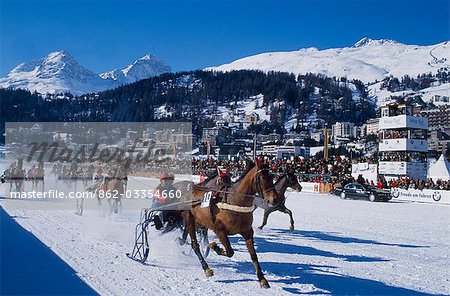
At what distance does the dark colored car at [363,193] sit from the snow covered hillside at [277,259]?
11863mm

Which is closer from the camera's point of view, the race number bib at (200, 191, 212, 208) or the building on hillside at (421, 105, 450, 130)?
the race number bib at (200, 191, 212, 208)

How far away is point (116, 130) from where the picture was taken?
14512cm

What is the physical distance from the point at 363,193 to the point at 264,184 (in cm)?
2371

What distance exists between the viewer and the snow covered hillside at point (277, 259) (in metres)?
7.45

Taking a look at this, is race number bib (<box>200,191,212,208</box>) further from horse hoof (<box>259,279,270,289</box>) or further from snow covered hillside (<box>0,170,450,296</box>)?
horse hoof (<box>259,279,270,289</box>)

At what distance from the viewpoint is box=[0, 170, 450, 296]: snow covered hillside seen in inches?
293

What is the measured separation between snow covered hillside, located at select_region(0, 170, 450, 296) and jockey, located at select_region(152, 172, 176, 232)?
0.68 metres

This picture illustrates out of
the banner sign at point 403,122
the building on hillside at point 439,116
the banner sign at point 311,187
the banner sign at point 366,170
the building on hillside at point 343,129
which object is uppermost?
the building on hillside at point 439,116

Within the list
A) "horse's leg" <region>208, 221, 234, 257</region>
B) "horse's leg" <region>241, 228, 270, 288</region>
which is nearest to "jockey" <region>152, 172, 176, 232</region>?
"horse's leg" <region>208, 221, 234, 257</region>

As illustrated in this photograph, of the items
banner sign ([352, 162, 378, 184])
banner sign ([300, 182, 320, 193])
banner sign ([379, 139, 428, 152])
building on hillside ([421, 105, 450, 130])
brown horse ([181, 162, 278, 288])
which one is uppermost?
building on hillside ([421, 105, 450, 130])

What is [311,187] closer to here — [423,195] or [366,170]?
[423,195]

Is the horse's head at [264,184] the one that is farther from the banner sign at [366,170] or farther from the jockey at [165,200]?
the banner sign at [366,170]

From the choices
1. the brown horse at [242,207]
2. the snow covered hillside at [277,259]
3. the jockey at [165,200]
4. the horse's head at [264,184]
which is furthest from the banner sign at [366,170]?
the horse's head at [264,184]

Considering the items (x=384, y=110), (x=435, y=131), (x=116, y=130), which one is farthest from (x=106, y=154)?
(x=116, y=130)
